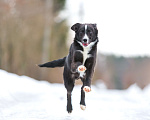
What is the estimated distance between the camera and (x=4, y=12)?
1742 centimetres

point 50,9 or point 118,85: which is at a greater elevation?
point 50,9

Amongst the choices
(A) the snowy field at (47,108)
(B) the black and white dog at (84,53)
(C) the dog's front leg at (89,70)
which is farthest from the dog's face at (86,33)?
(A) the snowy field at (47,108)

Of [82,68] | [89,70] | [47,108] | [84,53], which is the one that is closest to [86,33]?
[84,53]

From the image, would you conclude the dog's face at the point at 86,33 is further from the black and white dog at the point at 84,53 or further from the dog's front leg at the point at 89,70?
the dog's front leg at the point at 89,70

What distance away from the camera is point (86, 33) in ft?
17.3

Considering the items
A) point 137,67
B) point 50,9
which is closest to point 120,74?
point 137,67

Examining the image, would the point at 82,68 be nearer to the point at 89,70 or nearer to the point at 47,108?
the point at 89,70

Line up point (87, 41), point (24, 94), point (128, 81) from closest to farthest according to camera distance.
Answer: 1. point (87, 41)
2. point (24, 94)
3. point (128, 81)

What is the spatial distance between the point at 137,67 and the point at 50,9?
46471 mm

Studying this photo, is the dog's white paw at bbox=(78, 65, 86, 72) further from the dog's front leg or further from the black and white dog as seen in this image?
the dog's front leg

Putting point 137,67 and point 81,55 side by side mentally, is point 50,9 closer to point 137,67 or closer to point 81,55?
point 81,55

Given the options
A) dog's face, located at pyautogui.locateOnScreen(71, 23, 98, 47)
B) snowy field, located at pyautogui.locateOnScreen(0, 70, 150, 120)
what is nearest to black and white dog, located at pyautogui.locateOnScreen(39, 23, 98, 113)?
dog's face, located at pyautogui.locateOnScreen(71, 23, 98, 47)

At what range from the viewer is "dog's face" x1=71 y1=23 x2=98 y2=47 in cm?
523

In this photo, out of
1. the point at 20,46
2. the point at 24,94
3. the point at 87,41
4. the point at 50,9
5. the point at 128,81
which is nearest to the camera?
the point at 87,41
